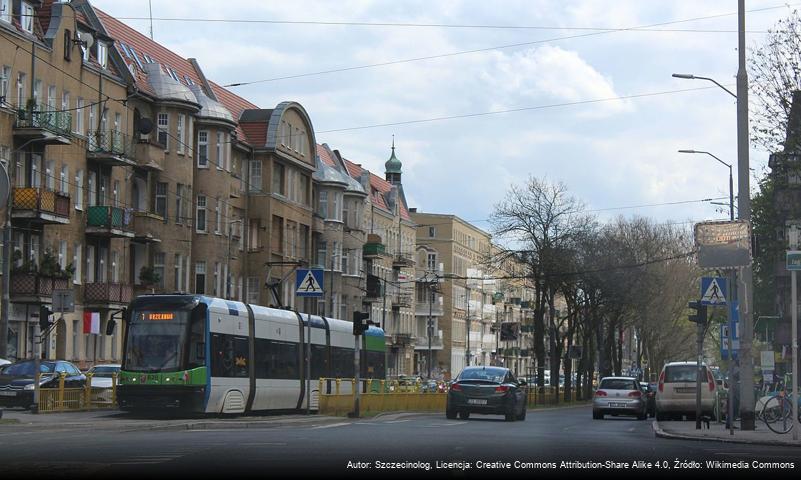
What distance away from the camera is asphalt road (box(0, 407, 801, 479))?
14891mm

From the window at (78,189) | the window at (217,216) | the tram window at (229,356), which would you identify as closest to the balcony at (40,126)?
Result: the window at (78,189)

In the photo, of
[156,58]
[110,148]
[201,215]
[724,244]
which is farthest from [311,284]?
[156,58]

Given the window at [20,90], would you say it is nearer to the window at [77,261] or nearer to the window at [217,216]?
the window at [77,261]

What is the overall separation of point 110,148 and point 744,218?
33.0 m

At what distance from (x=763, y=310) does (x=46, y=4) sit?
5645 centimetres

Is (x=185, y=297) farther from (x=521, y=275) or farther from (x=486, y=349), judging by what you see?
(x=486, y=349)

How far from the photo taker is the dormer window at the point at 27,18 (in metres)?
51.8

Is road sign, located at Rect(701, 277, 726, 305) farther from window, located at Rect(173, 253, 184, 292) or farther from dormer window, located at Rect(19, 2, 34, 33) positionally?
window, located at Rect(173, 253, 184, 292)

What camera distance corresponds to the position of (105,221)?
5631 centimetres

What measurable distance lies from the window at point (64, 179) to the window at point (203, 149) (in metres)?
12.8

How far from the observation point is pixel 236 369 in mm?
35062

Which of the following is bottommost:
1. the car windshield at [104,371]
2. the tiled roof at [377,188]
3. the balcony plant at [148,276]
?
the car windshield at [104,371]

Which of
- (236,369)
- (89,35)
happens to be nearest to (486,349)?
(89,35)

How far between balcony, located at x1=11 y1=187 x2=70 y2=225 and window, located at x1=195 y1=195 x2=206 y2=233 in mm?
15390
